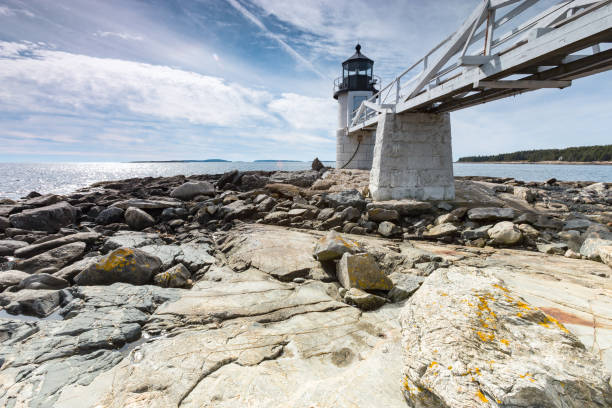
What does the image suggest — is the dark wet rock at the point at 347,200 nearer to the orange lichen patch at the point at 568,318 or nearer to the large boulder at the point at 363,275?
the large boulder at the point at 363,275

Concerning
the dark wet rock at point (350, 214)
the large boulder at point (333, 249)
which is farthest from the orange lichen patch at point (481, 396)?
the dark wet rock at point (350, 214)

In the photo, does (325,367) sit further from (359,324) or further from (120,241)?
(120,241)

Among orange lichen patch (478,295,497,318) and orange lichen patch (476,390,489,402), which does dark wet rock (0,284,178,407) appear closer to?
orange lichen patch (476,390,489,402)

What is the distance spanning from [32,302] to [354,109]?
76.8 ft

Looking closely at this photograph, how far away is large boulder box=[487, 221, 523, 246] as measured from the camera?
22.9 ft

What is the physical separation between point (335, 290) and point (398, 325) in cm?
127

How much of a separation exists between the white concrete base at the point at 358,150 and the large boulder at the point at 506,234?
45.3 ft

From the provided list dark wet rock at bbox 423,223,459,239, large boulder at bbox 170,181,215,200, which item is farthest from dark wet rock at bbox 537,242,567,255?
large boulder at bbox 170,181,215,200

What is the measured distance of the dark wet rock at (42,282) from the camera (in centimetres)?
466

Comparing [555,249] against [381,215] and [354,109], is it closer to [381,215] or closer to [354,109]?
[381,215]

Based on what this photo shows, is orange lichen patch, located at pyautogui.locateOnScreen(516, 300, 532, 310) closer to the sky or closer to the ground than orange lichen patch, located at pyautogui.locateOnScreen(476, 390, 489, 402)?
closer to the sky

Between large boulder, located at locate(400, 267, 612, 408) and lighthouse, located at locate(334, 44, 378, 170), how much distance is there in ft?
61.0

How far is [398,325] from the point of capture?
3332 mm

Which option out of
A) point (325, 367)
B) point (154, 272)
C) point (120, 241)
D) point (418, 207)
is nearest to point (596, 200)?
point (418, 207)
